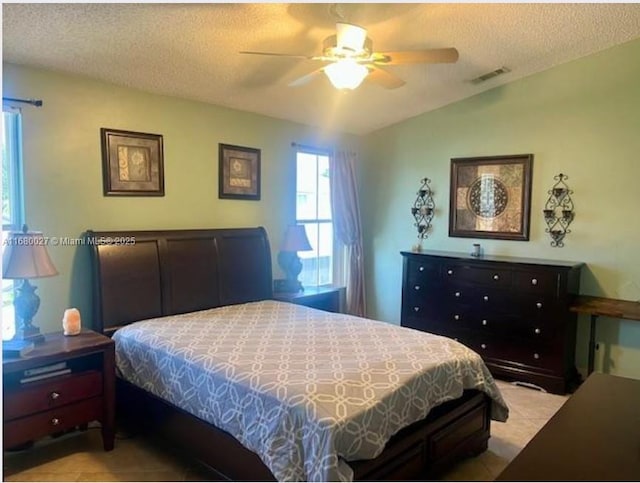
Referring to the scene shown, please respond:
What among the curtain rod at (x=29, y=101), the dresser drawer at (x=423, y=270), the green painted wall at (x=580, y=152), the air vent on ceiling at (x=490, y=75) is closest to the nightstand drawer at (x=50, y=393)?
the curtain rod at (x=29, y=101)

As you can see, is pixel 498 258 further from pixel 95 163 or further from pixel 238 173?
pixel 95 163

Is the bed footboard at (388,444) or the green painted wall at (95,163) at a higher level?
the green painted wall at (95,163)

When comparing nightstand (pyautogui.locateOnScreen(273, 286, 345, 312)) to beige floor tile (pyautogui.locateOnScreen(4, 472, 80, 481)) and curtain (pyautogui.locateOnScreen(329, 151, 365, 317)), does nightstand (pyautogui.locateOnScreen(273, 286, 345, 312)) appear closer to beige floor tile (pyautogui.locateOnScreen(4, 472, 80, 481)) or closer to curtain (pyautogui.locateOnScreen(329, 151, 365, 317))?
curtain (pyautogui.locateOnScreen(329, 151, 365, 317))

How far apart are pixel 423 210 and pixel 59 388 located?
3797 mm

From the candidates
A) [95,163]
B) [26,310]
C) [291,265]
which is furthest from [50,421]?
[291,265]

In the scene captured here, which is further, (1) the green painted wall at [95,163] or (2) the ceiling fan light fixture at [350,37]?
(1) the green painted wall at [95,163]

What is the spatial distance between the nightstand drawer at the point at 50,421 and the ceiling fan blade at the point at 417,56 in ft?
8.58

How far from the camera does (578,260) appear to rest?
4113 millimetres

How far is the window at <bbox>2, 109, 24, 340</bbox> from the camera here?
114 inches

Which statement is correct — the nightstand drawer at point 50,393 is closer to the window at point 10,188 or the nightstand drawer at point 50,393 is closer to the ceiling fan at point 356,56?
the window at point 10,188

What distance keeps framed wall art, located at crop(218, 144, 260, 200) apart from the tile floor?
7.04ft

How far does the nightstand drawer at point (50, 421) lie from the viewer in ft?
8.05

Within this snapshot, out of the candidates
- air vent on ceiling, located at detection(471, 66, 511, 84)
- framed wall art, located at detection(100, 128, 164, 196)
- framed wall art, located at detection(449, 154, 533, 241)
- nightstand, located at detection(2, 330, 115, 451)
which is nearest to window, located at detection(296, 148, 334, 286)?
framed wall art, located at detection(449, 154, 533, 241)

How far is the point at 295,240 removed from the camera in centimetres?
447
